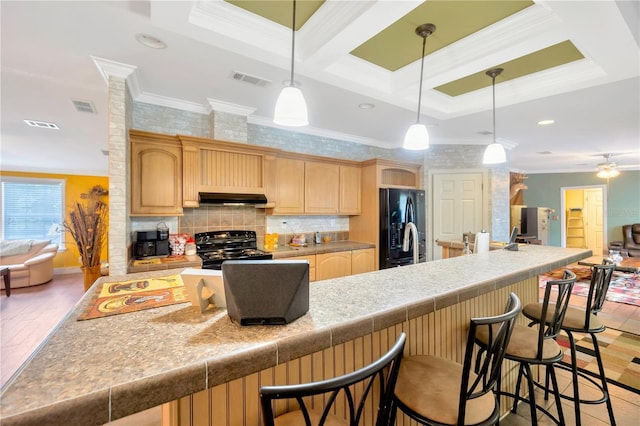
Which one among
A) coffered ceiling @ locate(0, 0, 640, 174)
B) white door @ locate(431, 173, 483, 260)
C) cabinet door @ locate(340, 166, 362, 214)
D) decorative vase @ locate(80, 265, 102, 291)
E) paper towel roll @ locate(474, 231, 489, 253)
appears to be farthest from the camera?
white door @ locate(431, 173, 483, 260)

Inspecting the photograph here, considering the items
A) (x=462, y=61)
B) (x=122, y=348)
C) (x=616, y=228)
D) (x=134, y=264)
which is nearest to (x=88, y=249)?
(x=134, y=264)

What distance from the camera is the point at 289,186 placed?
3895 millimetres

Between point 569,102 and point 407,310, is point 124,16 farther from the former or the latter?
point 569,102

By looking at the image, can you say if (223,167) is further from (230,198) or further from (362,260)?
(362,260)

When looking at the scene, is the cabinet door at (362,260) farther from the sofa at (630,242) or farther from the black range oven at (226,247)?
the sofa at (630,242)

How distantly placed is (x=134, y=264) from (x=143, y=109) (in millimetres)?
1652

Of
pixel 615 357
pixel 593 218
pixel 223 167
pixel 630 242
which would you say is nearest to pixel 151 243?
pixel 223 167

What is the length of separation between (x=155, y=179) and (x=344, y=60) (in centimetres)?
220

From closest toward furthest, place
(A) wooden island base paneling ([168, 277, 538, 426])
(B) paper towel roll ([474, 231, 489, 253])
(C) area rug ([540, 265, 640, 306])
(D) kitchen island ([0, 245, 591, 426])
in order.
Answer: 1. (D) kitchen island ([0, 245, 591, 426])
2. (A) wooden island base paneling ([168, 277, 538, 426])
3. (B) paper towel roll ([474, 231, 489, 253])
4. (C) area rug ([540, 265, 640, 306])

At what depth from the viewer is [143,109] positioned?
3.14 metres

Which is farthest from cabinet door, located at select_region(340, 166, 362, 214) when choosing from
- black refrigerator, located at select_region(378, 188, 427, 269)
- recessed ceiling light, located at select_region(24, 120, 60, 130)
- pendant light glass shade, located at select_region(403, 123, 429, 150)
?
recessed ceiling light, located at select_region(24, 120, 60, 130)

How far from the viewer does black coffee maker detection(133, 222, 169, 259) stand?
295 cm

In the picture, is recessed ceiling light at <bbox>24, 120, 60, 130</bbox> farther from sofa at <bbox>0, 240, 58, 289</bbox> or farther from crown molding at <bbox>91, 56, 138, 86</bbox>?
sofa at <bbox>0, 240, 58, 289</bbox>

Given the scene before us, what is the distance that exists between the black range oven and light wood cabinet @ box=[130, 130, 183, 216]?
483 mm
